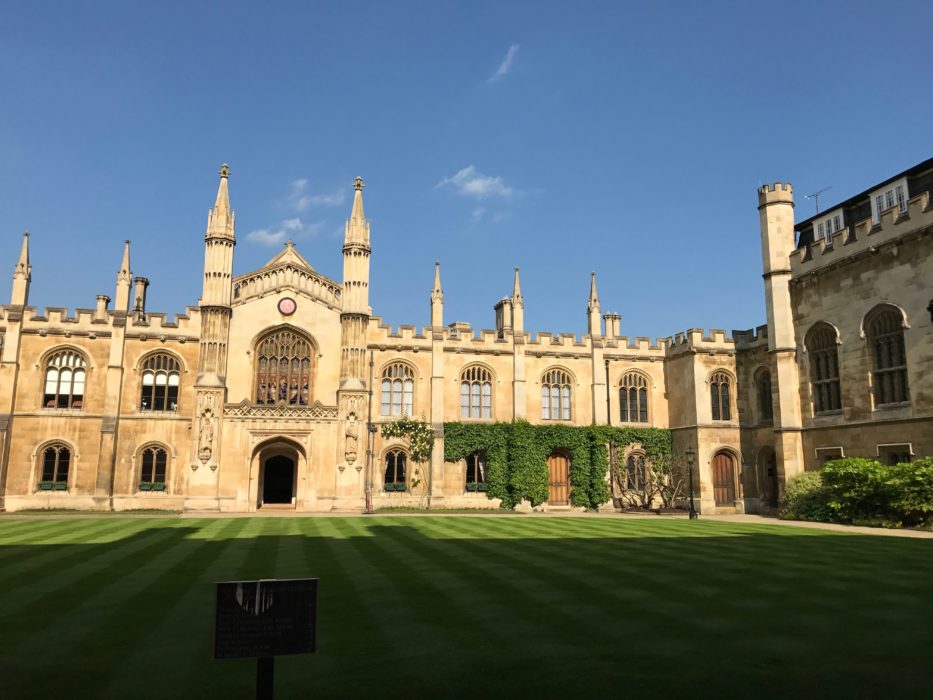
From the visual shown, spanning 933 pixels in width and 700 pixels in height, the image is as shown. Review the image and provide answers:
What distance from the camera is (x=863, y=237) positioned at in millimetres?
27531

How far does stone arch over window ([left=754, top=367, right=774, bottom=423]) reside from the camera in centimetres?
3547

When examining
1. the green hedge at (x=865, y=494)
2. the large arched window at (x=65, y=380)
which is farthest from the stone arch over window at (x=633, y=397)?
the large arched window at (x=65, y=380)

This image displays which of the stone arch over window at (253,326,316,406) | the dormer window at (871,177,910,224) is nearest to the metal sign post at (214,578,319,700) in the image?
the stone arch over window at (253,326,316,406)

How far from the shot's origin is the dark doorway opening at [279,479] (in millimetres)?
36875

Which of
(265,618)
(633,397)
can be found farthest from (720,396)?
(265,618)

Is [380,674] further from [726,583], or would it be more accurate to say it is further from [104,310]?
[104,310]

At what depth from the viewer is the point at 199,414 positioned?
31984 millimetres

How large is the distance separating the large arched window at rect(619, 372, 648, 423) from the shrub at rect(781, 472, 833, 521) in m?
11.2

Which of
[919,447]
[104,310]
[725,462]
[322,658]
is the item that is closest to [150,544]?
[322,658]

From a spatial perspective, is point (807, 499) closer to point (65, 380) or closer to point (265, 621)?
point (265, 621)

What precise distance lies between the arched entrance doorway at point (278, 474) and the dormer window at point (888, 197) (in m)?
28.3

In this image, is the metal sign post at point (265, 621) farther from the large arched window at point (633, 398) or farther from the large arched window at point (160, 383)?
the large arched window at point (633, 398)

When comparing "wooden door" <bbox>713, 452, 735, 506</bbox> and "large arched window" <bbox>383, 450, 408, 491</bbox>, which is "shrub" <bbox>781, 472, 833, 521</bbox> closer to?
"wooden door" <bbox>713, 452, 735, 506</bbox>

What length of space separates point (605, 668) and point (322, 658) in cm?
294
